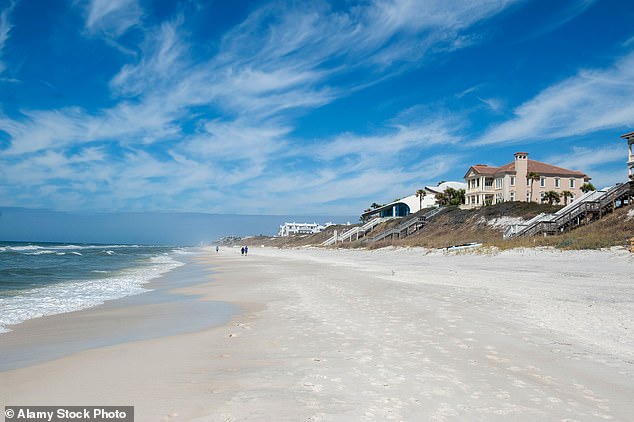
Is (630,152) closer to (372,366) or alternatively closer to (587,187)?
(587,187)

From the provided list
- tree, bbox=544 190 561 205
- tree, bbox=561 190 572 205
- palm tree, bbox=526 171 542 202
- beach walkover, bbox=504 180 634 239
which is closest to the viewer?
beach walkover, bbox=504 180 634 239

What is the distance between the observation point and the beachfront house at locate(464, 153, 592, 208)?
2317 inches

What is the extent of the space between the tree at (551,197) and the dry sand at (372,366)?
5064 centimetres

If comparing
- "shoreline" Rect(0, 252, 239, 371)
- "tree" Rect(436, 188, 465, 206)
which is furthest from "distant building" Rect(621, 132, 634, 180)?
"shoreline" Rect(0, 252, 239, 371)

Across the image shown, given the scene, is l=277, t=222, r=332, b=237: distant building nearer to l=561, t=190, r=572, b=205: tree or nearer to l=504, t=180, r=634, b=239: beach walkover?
l=561, t=190, r=572, b=205: tree

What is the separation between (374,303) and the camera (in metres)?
11.2

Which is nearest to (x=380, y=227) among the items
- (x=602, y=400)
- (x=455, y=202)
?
(x=455, y=202)

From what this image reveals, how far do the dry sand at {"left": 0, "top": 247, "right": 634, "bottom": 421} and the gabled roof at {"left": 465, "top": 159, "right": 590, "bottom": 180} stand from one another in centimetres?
5378

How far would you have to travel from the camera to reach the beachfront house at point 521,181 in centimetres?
5884

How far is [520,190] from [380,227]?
70.6 feet

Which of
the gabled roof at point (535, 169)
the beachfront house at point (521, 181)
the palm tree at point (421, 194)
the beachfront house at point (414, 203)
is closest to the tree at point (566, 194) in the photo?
the beachfront house at point (521, 181)

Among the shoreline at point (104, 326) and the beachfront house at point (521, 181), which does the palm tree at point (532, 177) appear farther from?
the shoreline at point (104, 326)

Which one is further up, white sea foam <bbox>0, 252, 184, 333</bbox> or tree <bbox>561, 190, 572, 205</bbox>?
tree <bbox>561, 190, 572, 205</bbox>

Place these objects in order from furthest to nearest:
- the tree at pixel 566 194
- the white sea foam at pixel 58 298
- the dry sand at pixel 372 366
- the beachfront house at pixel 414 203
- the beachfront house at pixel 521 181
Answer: the beachfront house at pixel 414 203 < the beachfront house at pixel 521 181 < the tree at pixel 566 194 < the white sea foam at pixel 58 298 < the dry sand at pixel 372 366
